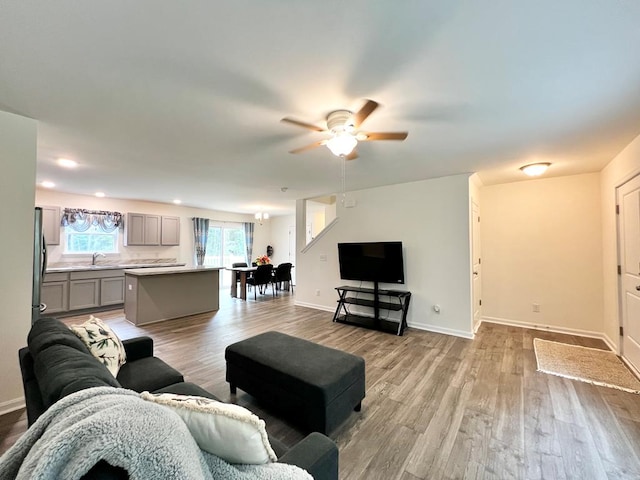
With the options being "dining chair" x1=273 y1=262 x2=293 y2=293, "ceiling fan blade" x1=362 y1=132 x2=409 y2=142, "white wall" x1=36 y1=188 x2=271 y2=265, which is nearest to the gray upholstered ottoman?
"ceiling fan blade" x1=362 y1=132 x2=409 y2=142

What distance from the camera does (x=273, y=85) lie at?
6.27 ft

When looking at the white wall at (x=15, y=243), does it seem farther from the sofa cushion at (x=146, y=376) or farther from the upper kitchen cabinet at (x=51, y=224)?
the upper kitchen cabinet at (x=51, y=224)

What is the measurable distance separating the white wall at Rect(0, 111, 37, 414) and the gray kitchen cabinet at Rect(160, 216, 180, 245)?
472 cm

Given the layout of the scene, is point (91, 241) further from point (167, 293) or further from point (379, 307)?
point (379, 307)

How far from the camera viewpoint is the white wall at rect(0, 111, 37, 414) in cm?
228

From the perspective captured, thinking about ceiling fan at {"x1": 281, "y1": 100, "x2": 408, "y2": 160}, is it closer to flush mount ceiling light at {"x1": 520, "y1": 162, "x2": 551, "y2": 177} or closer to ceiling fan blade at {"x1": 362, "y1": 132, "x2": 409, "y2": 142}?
ceiling fan blade at {"x1": 362, "y1": 132, "x2": 409, "y2": 142}

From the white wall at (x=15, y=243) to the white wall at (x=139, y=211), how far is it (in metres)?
4.15

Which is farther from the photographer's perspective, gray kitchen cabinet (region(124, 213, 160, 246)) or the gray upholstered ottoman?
gray kitchen cabinet (region(124, 213, 160, 246))

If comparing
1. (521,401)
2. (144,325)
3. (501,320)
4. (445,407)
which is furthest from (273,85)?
(501,320)

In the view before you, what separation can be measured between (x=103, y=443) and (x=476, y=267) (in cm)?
500

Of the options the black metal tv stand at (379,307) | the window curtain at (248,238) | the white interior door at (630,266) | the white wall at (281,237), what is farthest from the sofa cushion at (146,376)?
the white wall at (281,237)

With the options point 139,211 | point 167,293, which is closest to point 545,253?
point 167,293

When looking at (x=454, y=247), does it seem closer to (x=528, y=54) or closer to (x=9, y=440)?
(x=528, y=54)

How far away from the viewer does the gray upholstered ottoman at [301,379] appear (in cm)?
189
